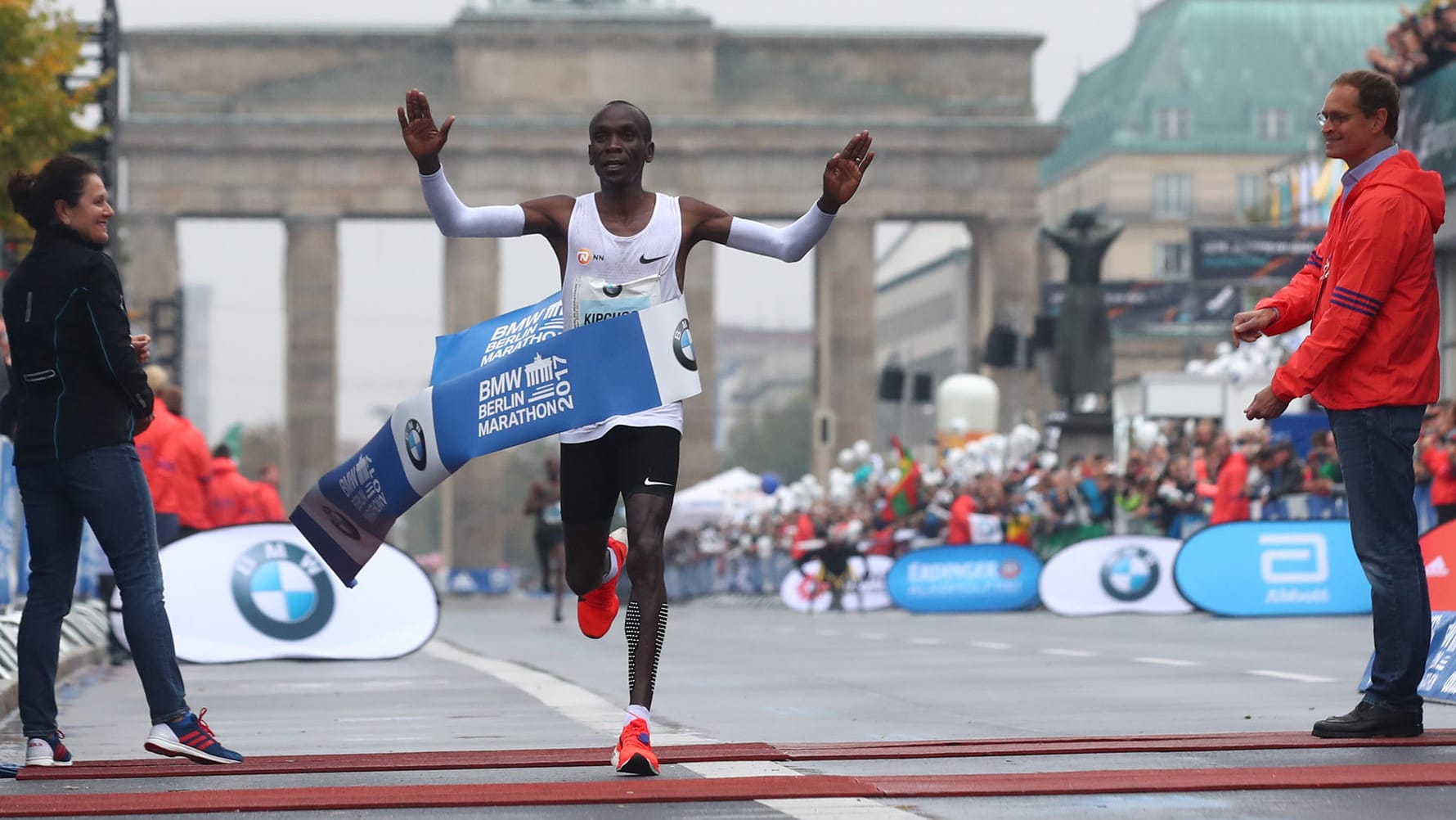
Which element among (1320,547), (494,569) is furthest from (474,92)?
(1320,547)

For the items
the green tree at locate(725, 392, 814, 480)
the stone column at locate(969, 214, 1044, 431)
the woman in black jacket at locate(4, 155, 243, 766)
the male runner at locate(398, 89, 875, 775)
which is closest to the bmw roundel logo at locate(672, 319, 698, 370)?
the male runner at locate(398, 89, 875, 775)

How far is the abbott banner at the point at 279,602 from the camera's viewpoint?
15.7m

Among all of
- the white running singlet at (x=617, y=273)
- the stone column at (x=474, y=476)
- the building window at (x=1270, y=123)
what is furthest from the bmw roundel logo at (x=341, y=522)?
the building window at (x=1270, y=123)

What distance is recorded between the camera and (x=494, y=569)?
87.8 meters

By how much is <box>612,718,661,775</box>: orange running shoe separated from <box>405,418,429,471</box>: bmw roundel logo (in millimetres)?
1254

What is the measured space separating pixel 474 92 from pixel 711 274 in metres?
9.41

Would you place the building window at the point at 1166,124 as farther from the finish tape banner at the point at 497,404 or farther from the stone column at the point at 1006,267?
the finish tape banner at the point at 497,404

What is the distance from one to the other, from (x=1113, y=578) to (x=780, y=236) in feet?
56.6

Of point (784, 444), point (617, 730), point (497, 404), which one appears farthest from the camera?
point (784, 444)

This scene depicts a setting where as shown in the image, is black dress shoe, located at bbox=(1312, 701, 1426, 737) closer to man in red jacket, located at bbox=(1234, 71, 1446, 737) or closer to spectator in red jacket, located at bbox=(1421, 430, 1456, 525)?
man in red jacket, located at bbox=(1234, 71, 1446, 737)

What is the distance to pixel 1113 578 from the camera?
82.3ft

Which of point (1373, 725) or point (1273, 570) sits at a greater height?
point (1273, 570)

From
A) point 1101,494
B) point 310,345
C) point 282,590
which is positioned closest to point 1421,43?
point 1101,494

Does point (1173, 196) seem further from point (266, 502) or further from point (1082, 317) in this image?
point (266, 502)
